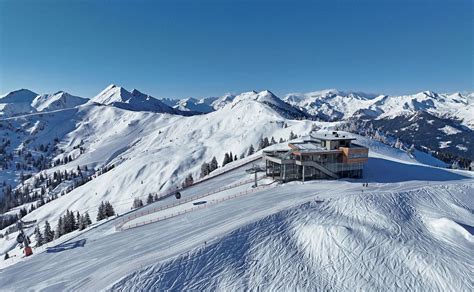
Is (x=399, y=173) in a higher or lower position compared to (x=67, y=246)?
higher

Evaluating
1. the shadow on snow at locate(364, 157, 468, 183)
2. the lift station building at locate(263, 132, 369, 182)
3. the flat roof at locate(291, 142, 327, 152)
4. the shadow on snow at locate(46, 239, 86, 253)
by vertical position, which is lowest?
the shadow on snow at locate(46, 239, 86, 253)

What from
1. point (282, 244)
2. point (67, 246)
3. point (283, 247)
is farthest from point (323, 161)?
point (67, 246)

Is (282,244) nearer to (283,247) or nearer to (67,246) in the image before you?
(283,247)

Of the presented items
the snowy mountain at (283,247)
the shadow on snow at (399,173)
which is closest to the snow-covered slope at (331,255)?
the snowy mountain at (283,247)

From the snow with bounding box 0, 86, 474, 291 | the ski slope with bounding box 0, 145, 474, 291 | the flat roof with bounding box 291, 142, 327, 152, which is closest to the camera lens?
the ski slope with bounding box 0, 145, 474, 291

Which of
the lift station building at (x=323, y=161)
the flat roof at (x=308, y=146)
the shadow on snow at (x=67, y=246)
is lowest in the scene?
the shadow on snow at (x=67, y=246)

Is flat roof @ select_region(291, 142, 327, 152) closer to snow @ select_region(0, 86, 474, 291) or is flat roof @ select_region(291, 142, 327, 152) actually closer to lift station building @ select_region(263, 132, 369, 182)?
lift station building @ select_region(263, 132, 369, 182)

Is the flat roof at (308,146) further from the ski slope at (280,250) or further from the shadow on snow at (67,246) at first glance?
the shadow on snow at (67,246)

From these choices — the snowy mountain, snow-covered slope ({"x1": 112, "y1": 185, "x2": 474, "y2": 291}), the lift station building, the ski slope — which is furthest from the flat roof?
snow-covered slope ({"x1": 112, "y1": 185, "x2": 474, "y2": 291})

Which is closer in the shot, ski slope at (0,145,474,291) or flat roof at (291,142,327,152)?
ski slope at (0,145,474,291)
